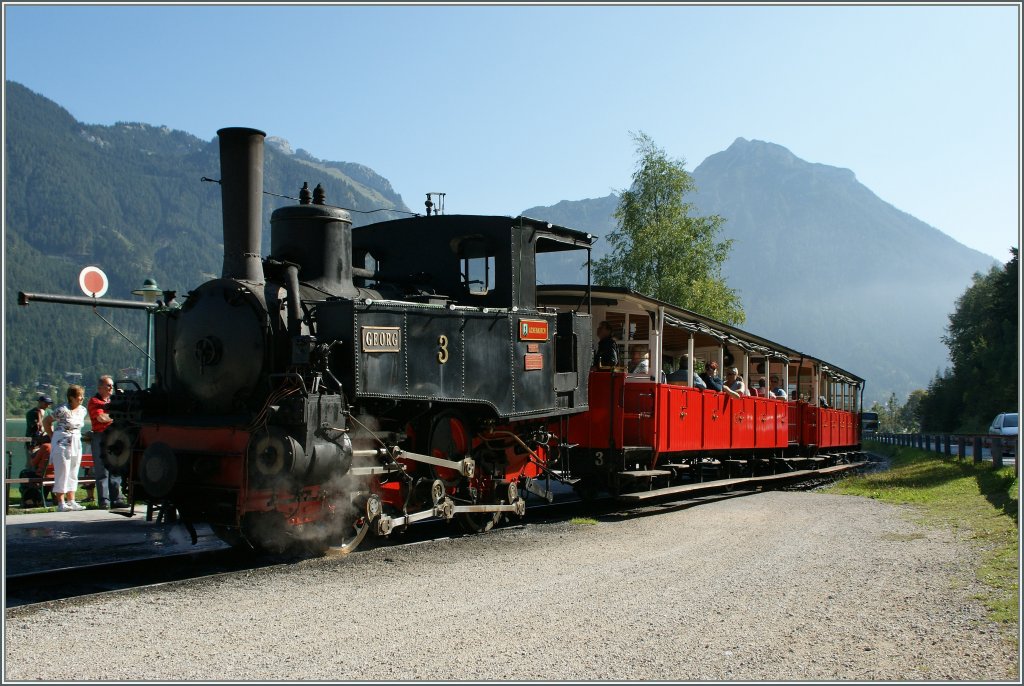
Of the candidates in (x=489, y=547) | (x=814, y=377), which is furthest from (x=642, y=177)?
(x=489, y=547)

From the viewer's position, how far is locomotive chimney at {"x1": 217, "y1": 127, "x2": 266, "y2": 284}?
25.2ft

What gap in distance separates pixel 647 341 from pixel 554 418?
2.71 meters

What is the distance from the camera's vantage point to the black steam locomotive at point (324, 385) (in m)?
7.16

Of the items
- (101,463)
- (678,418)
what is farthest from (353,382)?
(678,418)

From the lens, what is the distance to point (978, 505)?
12352 mm

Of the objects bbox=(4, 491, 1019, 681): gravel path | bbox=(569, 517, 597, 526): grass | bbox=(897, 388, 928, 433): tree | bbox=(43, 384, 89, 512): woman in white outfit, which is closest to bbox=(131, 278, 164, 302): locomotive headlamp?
bbox=(43, 384, 89, 512): woman in white outfit

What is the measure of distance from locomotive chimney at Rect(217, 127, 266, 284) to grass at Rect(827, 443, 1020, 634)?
657cm

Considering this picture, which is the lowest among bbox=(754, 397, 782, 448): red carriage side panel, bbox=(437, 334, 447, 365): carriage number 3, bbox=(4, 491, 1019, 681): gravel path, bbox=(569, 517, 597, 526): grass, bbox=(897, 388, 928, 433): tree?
bbox=(897, 388, 928, 433): tree

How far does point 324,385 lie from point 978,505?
10.00 metres

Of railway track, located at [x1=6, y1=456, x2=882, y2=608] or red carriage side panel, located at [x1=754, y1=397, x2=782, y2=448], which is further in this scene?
red carriage side panel, located at [x1=754, y1=397, x2=782, y2=448]

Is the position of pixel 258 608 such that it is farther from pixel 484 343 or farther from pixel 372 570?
pixel 484 343

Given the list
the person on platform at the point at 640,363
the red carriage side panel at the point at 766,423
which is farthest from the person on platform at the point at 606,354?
the red carriage side panel at the point at 766,423

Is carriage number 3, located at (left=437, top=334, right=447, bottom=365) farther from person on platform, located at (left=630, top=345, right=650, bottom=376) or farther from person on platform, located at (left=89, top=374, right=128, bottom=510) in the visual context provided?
person on platform, located at (left=89, top=374, right=128, bottom=510)

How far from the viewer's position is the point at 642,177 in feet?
132
